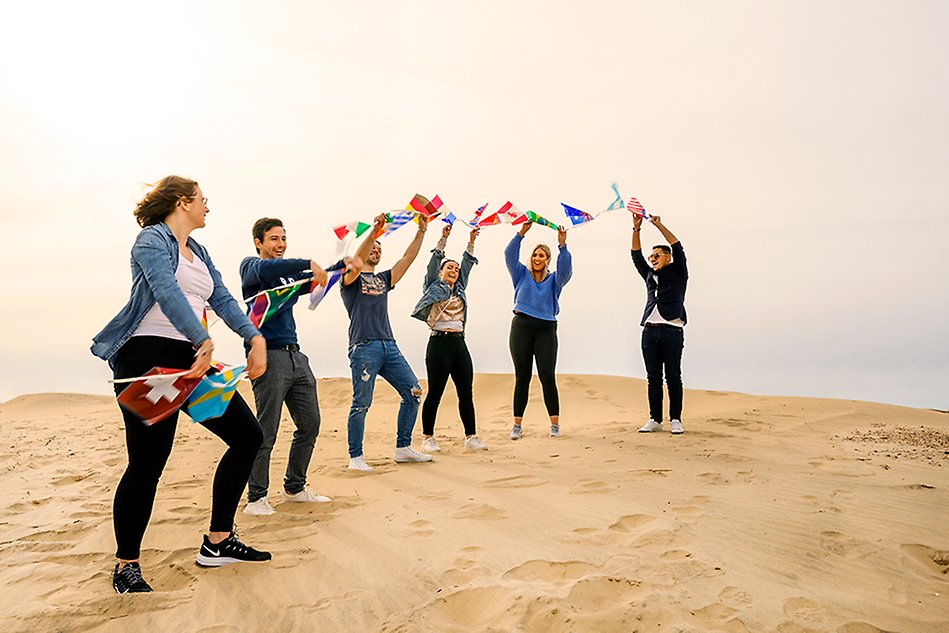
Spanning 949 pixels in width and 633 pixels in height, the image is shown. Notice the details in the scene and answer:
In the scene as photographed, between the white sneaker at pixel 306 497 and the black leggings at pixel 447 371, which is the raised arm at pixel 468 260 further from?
the white sneaker at pixel 306 497

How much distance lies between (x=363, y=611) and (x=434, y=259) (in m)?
4.13

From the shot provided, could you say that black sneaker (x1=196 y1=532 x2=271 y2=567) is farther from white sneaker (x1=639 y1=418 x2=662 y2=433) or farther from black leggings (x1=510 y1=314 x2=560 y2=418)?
white sneaker (x1=639 y1=418 x2=662 y2=433)

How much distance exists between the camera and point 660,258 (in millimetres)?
7445

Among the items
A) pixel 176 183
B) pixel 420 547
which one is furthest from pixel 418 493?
pixel 176 183

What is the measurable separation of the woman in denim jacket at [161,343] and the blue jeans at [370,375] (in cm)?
230

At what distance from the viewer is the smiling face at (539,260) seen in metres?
7.57

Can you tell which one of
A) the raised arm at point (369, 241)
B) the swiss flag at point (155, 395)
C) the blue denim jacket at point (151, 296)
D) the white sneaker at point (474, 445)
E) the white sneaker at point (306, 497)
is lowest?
the white sneaker at point (306, 497)

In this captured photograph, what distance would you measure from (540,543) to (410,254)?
9.23 feet

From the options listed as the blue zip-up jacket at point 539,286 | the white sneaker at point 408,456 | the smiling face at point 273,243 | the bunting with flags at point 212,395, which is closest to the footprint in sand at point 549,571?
the bunting with flags at point 212,395

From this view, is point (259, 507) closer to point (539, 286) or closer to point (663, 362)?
point (539, 286)

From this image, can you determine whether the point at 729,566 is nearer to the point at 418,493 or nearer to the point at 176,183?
the point at 418,493

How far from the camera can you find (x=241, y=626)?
295 cm

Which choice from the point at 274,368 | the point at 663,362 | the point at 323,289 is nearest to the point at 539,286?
the point at 663,362

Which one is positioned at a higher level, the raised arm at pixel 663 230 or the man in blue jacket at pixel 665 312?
the raised arm at pixel 663 230
